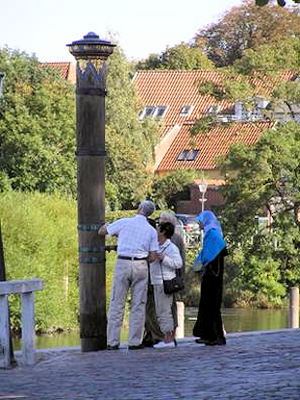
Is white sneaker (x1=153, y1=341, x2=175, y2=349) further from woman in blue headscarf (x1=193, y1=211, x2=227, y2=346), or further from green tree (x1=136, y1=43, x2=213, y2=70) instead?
green tree (x1=136, y1=43, x2=213, y2=70)

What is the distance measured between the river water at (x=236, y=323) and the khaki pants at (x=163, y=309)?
19537mm

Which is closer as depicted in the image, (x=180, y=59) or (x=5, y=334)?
(x=5, y=334)

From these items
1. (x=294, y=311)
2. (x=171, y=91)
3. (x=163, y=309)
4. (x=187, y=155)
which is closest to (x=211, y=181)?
(x=187, y=155)

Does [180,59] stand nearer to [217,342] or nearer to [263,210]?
[263,210]

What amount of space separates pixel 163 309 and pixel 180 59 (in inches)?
3523

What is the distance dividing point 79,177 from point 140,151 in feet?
186

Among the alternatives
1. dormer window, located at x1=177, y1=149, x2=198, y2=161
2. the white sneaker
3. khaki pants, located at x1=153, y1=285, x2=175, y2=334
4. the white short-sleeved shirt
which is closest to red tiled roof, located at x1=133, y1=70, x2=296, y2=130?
dormer window, located at x1=177, y1=149, x2=198, y2=161

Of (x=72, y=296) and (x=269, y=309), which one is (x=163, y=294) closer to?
(x=72, y=296)

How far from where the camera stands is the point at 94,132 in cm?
1650

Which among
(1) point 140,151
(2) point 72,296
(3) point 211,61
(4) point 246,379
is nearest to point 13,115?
(1) point 140,151

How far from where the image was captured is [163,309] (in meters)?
16.9

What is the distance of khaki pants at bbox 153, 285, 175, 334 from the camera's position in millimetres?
16859

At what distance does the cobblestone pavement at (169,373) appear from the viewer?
11.3m

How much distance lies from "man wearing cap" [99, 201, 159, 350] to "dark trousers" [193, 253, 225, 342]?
0.64 meters
